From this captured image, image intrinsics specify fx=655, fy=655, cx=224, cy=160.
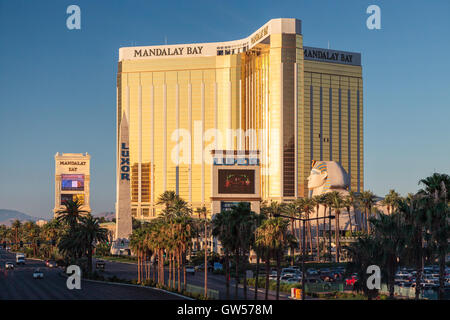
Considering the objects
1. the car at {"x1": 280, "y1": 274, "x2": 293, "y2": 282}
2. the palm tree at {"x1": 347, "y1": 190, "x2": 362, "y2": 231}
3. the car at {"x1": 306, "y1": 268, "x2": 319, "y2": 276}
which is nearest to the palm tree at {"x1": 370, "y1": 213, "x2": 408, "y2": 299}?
the car at {"x1": 280, "y1": 274, "x2": 293, "y2": 282}

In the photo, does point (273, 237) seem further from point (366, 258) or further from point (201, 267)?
point (201, 267)

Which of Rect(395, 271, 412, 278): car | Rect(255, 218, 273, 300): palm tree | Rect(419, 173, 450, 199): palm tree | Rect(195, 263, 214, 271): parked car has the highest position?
Rect(419, 173, 450, 199): palm tree

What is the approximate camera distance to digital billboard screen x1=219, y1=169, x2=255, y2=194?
575 feet

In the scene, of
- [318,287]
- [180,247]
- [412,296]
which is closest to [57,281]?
[180,247]

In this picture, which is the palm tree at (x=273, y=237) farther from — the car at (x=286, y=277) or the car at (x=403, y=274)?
the car at (x=403, y=274)

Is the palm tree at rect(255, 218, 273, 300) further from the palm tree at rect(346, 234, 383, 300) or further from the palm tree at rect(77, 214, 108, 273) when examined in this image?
the palm tree at rect(77, 214, 108, 273)

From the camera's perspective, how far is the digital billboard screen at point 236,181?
17538 cm

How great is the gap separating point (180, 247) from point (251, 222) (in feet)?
52.3

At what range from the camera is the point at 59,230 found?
160m

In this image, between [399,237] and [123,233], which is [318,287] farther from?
[123,233]

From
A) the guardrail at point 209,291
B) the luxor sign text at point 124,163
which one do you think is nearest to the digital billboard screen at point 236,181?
A: the luxor sign text at point 124,163

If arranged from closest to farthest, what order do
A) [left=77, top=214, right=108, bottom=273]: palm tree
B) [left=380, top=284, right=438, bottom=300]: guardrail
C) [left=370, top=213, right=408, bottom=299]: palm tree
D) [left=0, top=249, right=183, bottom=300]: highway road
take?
1. [left=370, top=213, right=408, bottom=299]: palm tree
2. [left=0, top=249, right=183, bottom=300]: highway road
3. [left=380, top=284, right=438, bottom=300]: guardrail
4. [left=77, top=214, right=108, bottom=273]: palm tree
